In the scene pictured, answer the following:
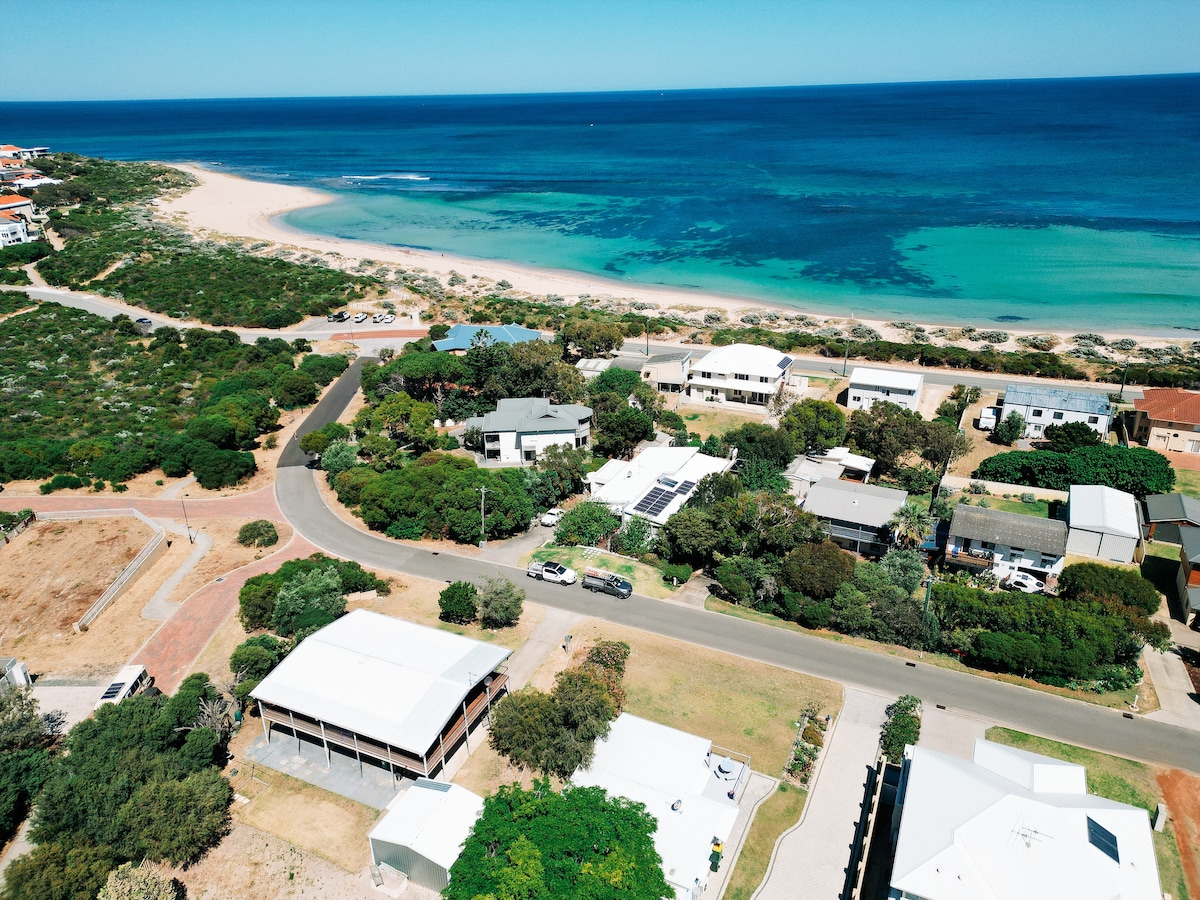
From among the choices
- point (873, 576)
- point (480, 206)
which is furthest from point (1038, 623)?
point (480, 206)

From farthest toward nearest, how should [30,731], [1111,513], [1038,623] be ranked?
[1111,513] < [1038,623] < [30,731]

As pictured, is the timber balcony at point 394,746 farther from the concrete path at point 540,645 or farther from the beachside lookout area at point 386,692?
the concrete path at point 540,645

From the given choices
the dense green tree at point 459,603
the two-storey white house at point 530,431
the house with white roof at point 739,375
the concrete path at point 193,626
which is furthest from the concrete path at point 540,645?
the house with white roof at point 739,375

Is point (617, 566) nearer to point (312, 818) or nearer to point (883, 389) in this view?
point (312, 818)

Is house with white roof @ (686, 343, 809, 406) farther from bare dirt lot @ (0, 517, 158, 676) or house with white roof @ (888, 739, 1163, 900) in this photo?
bare dirt lot @ (0, 517, 158, 676)

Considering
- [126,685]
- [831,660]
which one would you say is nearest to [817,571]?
[831,660]

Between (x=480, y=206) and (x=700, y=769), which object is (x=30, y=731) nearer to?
(x=700, y=769)
